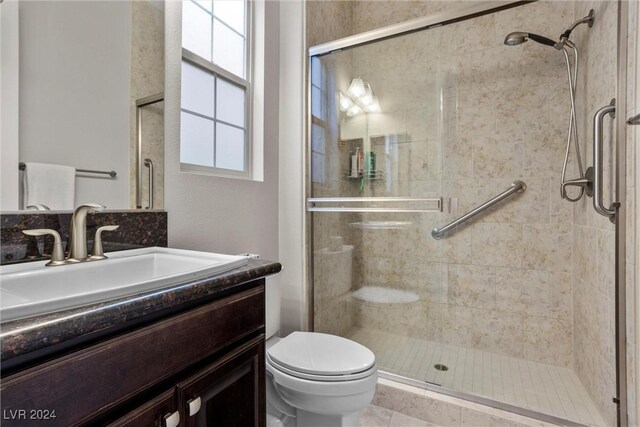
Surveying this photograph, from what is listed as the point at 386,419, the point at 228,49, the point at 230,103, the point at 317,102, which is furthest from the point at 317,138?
the point at 386,419

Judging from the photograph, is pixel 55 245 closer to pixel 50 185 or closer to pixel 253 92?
pixel 50 185

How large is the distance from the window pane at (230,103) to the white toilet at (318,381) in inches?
46.2

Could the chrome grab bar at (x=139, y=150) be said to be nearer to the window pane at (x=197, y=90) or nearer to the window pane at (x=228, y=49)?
the window pane at (x=197, y=90)

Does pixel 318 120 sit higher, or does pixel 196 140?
pixel 318 120

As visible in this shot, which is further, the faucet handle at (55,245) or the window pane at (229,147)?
the window pane at (229,147)

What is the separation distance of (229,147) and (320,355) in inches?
44.5

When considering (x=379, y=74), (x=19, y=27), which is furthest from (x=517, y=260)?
(x=19, y=27)

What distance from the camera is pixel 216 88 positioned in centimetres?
156

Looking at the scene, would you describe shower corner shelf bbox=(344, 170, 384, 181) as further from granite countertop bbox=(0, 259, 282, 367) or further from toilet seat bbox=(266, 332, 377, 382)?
granite countertop bbox=(0, 259, 282, 367)

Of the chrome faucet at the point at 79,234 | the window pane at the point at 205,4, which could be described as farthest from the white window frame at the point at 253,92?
the chrome faucet at the point at 79,234

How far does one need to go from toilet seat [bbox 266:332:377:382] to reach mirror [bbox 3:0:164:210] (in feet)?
2.64

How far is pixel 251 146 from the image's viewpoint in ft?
5.79

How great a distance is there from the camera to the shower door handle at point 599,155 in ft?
4.12

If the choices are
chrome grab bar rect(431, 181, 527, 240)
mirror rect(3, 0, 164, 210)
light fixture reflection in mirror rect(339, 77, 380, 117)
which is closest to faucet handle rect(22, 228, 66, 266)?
mirror rect(3, 0, 164, 210)
